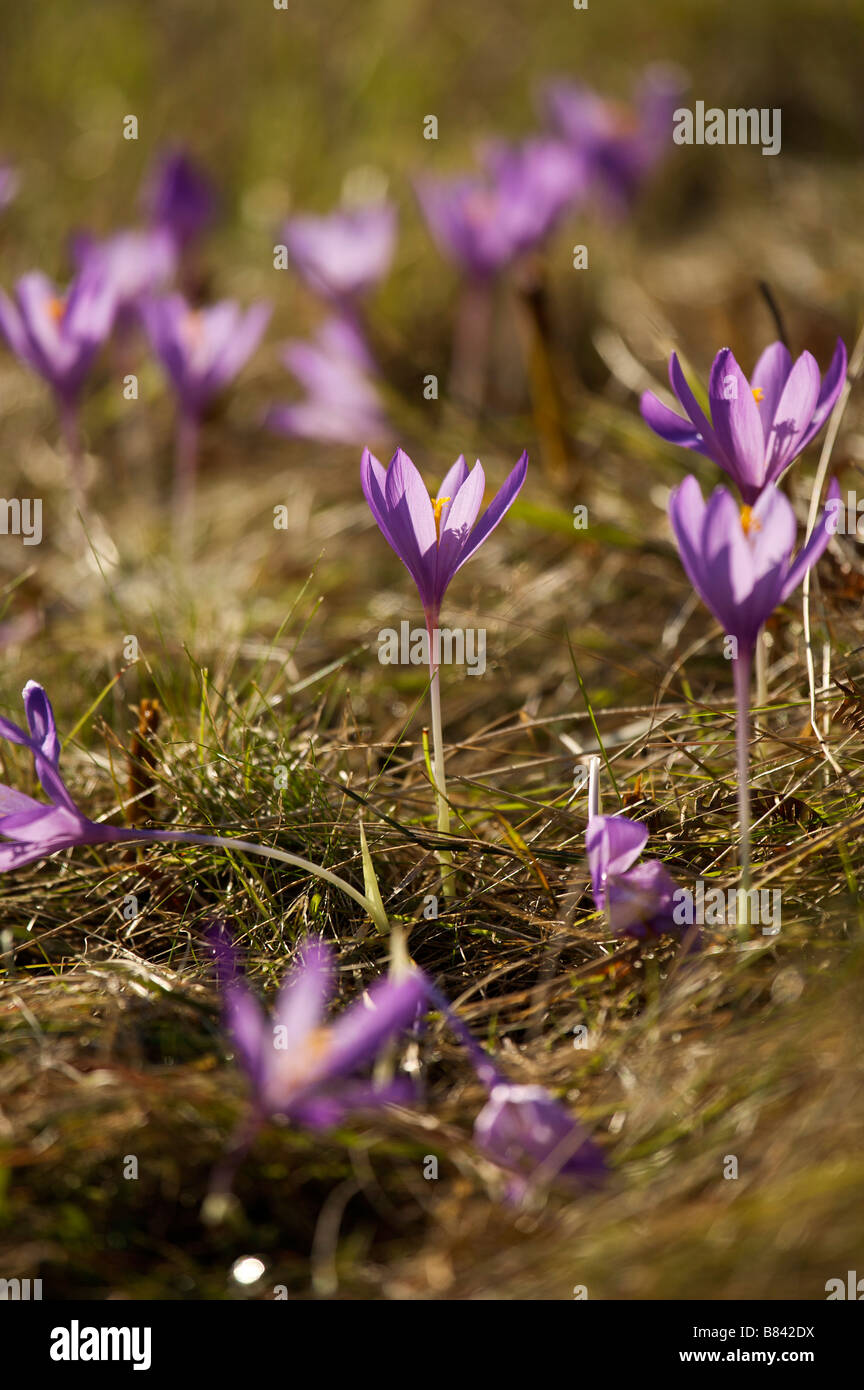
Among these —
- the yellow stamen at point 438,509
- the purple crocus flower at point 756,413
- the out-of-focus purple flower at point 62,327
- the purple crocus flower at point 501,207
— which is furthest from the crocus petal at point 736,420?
the purple crocus flower at point 501,207

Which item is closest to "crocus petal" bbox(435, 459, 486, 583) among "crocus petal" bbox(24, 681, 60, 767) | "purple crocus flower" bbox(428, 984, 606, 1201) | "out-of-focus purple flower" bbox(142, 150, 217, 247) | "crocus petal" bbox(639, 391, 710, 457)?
"crocus petal" bbox(639, 391, 710, 457)

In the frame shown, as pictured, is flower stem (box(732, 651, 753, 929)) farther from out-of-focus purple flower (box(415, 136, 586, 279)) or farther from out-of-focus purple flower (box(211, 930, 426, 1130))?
out-of-focus purple flower (box(415, 136, 586, 279))

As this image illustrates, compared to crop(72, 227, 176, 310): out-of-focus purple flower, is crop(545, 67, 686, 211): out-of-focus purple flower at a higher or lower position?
higher

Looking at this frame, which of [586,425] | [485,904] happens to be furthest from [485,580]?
[485,904]

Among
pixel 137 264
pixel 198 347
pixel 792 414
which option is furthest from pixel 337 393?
pixel 792 414

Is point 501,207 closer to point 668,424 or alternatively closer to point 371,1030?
point 668,424
